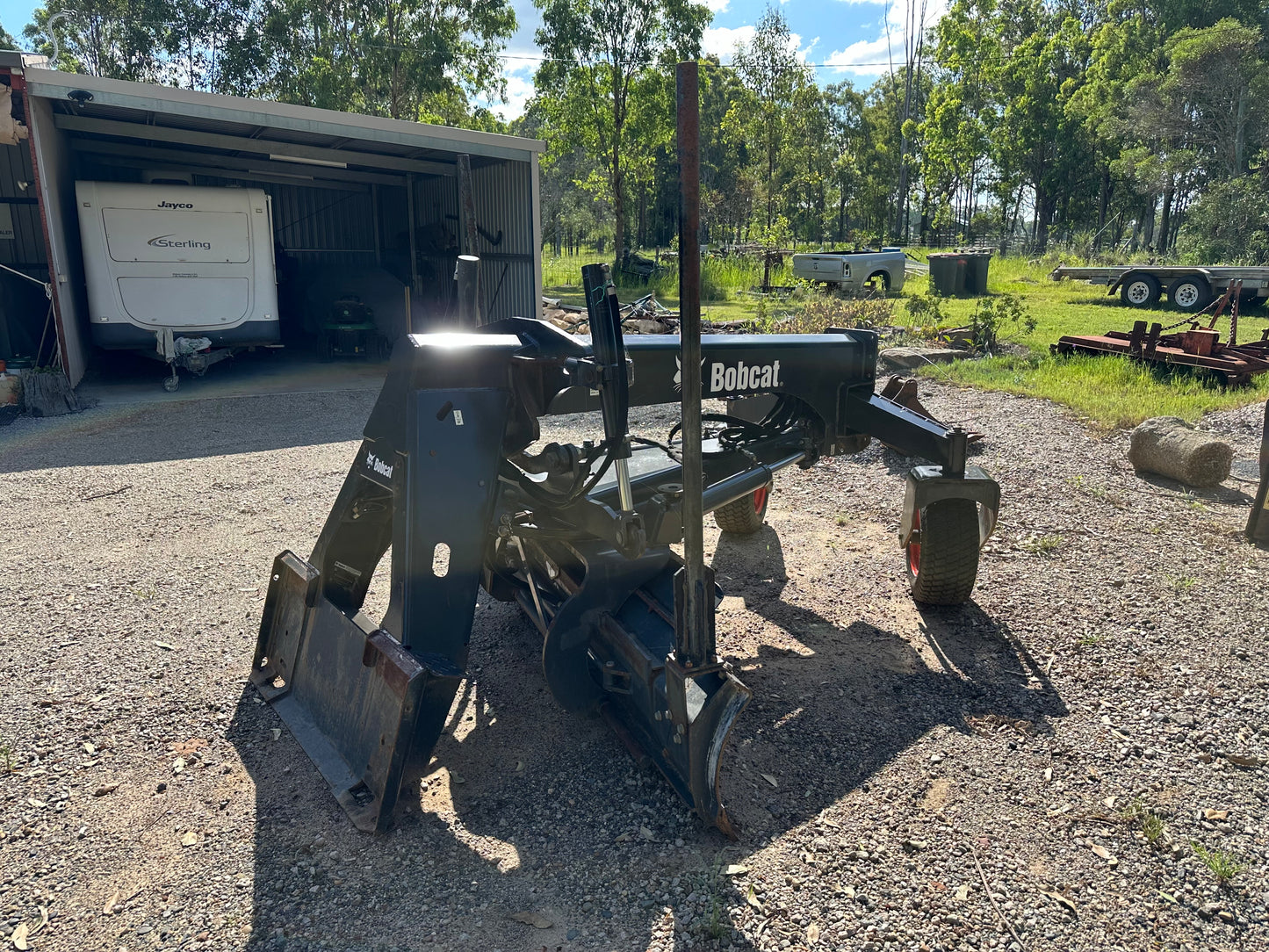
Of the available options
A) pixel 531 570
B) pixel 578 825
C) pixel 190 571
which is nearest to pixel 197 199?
pixel 190 571

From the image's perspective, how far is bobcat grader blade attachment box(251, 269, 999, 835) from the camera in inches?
110

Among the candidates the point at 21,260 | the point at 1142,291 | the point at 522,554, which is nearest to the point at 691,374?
the point at 522,554

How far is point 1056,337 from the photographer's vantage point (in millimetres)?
14352

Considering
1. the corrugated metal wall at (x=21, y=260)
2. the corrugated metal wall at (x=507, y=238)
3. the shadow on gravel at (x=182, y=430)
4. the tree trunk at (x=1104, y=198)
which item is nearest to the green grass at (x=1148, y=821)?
the shadow on gravel at (x=182, y=430)

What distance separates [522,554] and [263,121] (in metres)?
9.54

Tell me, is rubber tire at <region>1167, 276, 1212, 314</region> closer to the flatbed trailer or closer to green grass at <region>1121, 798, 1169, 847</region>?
the flatbed trailer

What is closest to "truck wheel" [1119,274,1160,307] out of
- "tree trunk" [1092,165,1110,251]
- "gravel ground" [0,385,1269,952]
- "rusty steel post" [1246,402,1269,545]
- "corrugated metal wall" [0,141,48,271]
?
"rusty steel post" [1246,402,1269,545]

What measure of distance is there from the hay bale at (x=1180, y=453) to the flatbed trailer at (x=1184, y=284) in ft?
38.1

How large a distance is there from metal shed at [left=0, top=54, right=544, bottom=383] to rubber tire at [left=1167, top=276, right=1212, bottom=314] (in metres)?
12.8

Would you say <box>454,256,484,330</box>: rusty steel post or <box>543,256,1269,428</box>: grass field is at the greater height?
<box>454,256,484,330</box>: rusty steel post

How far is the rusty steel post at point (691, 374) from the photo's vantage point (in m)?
2.19

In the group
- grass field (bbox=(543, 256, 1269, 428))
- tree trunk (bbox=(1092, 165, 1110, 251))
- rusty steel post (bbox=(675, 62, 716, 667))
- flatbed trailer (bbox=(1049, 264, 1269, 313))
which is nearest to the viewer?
rusty steel post (bbox=(675, 62, 716, 667))

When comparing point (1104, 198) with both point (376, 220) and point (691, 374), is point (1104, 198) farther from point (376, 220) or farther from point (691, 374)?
point (691, 374)

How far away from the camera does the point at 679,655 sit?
2812 millimetres
